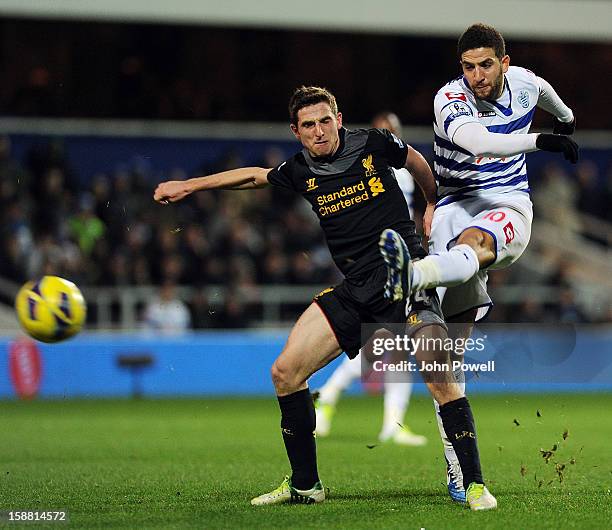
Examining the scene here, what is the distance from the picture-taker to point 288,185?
6.59m

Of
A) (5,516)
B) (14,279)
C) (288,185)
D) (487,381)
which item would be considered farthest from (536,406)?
(5,516)

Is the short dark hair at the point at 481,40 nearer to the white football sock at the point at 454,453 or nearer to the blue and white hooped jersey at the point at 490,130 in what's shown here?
the blue and white hooped jersey at the point at 490,130

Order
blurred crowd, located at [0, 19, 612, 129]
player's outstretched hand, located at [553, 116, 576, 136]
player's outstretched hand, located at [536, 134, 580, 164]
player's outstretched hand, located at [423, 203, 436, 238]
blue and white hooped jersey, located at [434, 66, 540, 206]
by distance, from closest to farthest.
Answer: player's outstretched hand, located at [536, 134, 580, 164] → blue and white hooped jersey, located at [434, 66, 540, 206] → player's outstretched hand, located at [423, 203, 436, 238] → player's outstretched hand, located at [553, 116, 576, 136] → blurred crowd, located at [0, 19, 612, 129]

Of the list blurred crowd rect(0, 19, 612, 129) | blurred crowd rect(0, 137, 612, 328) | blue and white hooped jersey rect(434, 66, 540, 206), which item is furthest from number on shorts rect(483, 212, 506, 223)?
blurred crowd rect(0, 19, 612, 129)

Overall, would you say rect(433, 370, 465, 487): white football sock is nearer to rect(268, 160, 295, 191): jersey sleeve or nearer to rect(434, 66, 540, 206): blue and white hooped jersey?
rect(434, 66, 540, 206): blue and white hooped jersey

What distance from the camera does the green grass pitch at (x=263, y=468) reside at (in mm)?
5934

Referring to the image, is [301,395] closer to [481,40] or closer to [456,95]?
[456,95]

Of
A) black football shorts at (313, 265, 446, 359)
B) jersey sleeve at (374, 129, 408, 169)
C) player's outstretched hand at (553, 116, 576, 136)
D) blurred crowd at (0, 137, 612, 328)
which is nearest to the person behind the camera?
black football shorts at (313, 265, 446, 359)

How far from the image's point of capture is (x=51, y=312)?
698 centimetres

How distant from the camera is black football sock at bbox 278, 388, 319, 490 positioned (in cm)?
647

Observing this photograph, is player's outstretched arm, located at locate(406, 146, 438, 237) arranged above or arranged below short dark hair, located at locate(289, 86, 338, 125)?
below

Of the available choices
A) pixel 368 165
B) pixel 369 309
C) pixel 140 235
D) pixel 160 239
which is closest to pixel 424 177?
pixel 368 165

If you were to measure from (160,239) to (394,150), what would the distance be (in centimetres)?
1053

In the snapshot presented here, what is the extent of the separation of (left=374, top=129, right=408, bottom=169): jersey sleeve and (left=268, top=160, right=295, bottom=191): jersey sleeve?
54cm
